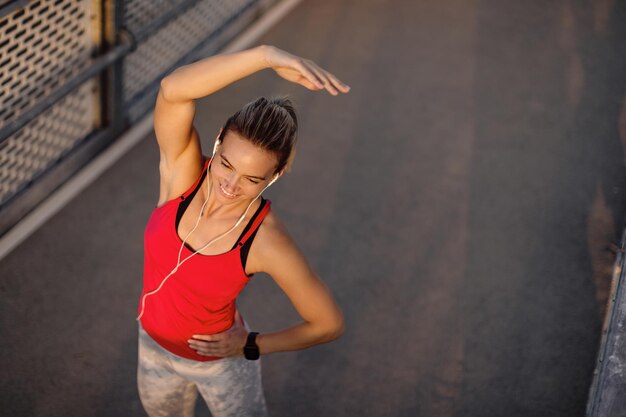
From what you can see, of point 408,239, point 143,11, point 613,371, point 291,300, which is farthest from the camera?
point 143,11

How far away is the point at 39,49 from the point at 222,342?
6.69 ft

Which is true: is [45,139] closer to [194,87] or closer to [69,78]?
[69,78]

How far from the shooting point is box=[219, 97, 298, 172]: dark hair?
227 cm

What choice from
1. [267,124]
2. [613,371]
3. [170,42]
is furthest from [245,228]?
[170,42]

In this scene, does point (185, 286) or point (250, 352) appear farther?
point (250, 352)

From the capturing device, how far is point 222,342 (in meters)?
2.57

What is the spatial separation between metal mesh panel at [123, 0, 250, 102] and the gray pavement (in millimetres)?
367

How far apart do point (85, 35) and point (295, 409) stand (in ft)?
6.97

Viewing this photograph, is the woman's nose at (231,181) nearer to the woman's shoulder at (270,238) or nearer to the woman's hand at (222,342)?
the woman's shoulder at (270,238)

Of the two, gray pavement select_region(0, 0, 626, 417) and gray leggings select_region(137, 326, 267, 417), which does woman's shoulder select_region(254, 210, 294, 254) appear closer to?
gray leggings select_region(137, 326, 267, 417)

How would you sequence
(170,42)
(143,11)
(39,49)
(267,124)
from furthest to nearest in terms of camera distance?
(170,42) < (143,11) < (39,49) < (267,124)

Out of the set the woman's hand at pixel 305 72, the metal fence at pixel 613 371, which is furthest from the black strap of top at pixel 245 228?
the metal fence at pixel 613 371

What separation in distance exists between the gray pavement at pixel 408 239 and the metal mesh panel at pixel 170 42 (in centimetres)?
37

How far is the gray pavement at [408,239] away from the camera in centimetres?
372
